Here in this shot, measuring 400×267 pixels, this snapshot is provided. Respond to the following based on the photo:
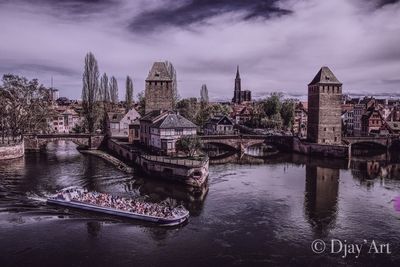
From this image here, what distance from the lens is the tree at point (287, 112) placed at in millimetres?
123062

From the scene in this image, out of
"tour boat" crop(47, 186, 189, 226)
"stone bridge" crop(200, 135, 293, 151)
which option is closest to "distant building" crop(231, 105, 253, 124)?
"stone bridge" crop(200, 135, 293, 151)

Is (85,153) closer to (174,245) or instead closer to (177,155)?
(177,155)

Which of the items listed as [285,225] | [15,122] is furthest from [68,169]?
[285,225]

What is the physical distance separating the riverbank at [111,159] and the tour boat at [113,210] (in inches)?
764

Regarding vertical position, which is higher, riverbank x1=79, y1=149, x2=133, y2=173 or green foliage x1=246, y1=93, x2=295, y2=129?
green foliage x1=246, y1=93, x2=295, y2=129

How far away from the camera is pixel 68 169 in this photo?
64.0m

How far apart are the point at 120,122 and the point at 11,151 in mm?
28785

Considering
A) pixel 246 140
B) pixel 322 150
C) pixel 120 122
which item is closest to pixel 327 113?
pixel 322 150

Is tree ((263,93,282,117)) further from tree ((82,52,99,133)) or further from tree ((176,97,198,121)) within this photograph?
tree ((82,52,99,133))

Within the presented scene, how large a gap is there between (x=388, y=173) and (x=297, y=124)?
3074 inches

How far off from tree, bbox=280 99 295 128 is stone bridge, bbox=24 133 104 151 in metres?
61.2

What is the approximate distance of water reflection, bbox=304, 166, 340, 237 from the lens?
37.6 m

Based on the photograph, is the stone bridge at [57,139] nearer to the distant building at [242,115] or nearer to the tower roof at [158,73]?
the tower roof at [158,73]

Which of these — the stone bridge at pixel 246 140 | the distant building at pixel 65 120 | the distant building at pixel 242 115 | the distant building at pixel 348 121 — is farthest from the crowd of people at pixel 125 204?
the distant building at pixel 242 115
